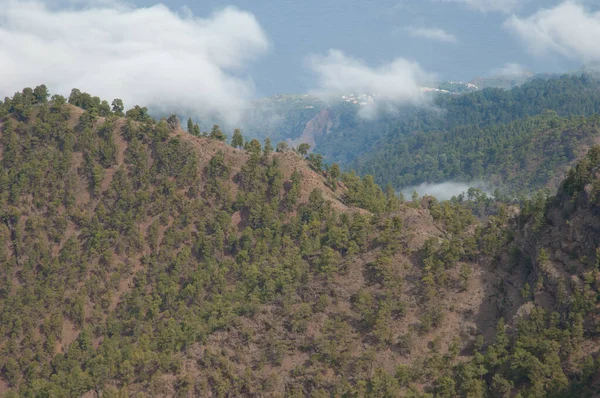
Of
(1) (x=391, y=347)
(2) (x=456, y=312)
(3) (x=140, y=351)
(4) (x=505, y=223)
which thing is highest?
(4) (x=505, y=223)

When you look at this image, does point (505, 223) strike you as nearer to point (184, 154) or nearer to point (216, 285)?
point (216, 285)

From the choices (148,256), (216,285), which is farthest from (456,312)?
(148,256)

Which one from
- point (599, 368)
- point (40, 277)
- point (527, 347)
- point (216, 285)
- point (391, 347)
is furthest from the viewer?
point (40, 277)

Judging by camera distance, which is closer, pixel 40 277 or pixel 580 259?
pixel 580 259

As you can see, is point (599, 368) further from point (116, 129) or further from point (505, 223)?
point (116, 129)

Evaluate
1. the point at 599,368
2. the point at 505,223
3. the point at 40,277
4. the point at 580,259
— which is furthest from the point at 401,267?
the point at 40,277

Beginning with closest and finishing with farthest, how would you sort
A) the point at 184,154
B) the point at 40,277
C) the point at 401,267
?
the point at 401,267
the point at 40,277
the point at 184,154

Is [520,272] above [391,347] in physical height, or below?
above
